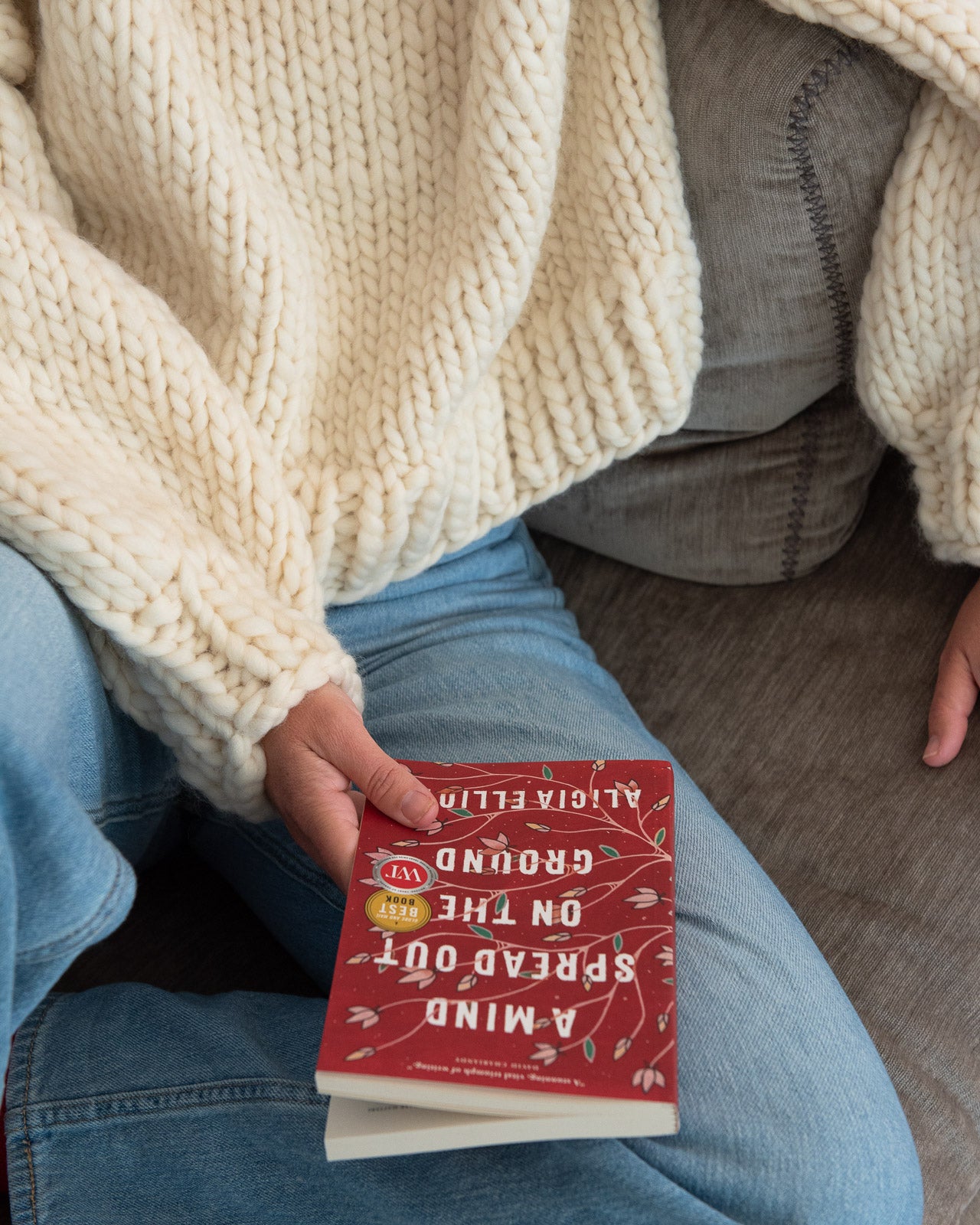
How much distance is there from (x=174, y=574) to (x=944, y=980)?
1.91 feet

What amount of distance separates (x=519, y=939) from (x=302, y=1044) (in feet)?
0.64

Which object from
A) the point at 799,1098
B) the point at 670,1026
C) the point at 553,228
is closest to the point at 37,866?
the point at 670,1026

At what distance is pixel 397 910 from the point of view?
Result: 542mm

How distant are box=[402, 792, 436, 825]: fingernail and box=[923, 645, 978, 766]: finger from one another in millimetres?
410

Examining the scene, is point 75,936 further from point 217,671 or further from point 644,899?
point 644,899

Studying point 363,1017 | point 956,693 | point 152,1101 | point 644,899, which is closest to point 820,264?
point 956,693

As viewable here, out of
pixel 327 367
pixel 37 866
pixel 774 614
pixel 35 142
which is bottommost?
pixel 774 614

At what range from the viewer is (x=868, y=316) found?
0.72m

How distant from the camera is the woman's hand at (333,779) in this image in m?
0.59

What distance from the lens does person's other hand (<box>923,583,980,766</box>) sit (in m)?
0.75

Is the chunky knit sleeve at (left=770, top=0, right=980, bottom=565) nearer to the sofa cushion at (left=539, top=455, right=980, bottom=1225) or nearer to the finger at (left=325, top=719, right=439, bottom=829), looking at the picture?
the sofa cushion at (left=539, top=455, right=980, bottom=1225)

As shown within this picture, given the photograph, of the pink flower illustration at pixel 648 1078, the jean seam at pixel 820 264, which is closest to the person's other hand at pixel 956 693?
the jean seam at pixel 820 264

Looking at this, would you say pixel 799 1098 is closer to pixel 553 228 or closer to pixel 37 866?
pixel 37 866

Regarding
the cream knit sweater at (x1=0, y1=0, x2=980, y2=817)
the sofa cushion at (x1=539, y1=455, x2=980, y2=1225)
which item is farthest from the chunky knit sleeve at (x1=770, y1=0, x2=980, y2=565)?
the sofa cushion at (x1=539, y1=455, x2=980, y2=1225)
